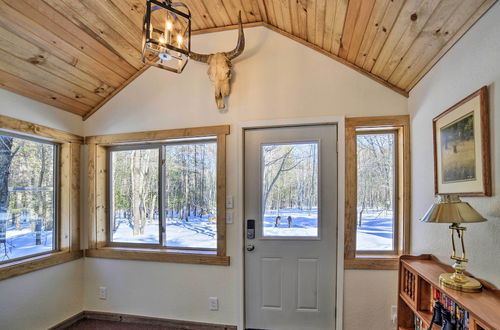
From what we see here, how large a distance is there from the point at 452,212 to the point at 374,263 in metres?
1.19

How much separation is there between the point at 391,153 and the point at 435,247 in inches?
35.8

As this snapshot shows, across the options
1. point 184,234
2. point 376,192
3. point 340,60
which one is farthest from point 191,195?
point 340,60

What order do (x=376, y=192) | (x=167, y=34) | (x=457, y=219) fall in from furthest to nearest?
1. (x=376, y=192)
2. (x=167, y=34)
3. (x=457, y=219)

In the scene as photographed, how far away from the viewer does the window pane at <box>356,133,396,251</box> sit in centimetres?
237

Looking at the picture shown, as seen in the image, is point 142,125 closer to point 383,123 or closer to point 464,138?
point 383,123

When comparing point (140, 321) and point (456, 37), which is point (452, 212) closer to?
point (456, 37)

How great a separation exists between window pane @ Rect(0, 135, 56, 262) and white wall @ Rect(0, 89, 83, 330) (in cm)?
25

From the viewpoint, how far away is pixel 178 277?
8.65 feet

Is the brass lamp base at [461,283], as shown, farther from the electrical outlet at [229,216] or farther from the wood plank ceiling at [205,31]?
the electrical outlet at [229,216]

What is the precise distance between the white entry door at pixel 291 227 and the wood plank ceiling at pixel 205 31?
73 cm

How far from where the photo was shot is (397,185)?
235 cm

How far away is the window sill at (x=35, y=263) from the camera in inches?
87.2

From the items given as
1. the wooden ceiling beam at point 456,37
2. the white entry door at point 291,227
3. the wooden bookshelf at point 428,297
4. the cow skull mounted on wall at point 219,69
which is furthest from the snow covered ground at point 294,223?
the wooden ceiling beam at point 456,37

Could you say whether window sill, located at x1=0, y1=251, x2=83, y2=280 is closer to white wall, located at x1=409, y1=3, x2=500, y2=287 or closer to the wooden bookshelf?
the wooden bookshelf
